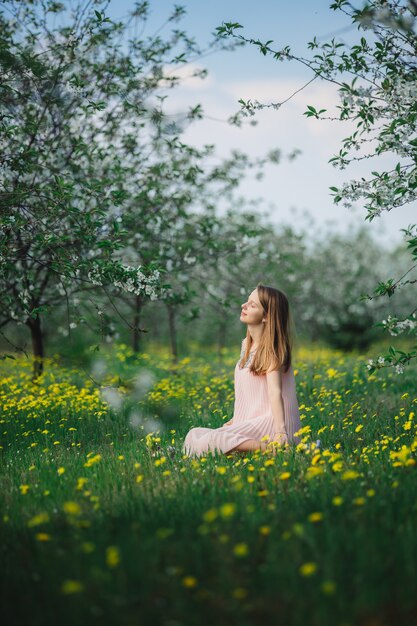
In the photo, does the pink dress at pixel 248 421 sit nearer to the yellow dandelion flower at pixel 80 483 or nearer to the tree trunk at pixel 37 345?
the yellow dandelion flower at pixel 80 483

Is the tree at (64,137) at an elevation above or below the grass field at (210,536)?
above

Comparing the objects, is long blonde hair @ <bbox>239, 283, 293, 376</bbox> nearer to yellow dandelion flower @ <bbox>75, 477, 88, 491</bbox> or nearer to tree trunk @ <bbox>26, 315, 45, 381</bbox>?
yellow dandelion flower @ <bbox>75, 477, 88, 491</bbox>

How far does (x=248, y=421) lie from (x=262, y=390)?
32cm

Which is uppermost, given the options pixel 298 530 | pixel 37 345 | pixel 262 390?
pixel 37 345

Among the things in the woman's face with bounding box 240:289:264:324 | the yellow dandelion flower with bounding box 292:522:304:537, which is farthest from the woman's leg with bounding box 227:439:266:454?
the yellow dandelion flower with bounding box 292:522:304:537

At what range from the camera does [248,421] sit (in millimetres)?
5320

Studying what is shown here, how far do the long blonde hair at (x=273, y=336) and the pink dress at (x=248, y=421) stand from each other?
108 millimetres

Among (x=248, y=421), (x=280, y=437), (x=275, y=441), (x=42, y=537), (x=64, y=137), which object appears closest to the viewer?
(x=42, y=537)

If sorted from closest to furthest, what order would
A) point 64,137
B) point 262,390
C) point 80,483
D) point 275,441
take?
point 80,483 → point 275,441 → point 262,390 → point 64,137

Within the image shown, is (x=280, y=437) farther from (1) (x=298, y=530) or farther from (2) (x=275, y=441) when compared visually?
(1) (x=298, y=530)

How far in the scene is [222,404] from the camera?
7.68 m

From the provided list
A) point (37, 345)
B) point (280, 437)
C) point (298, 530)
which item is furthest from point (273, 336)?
point (37, 345)

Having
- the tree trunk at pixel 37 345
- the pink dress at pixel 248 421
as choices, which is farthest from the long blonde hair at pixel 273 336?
the tree trunk at pixel 37 345

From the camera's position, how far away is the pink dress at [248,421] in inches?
200
